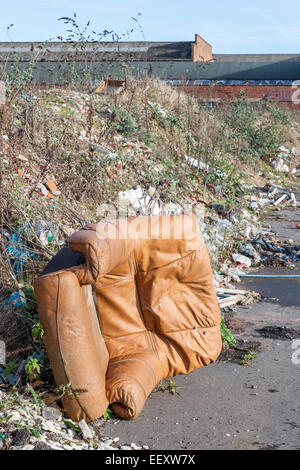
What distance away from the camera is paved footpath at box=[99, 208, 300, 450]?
3631 mm

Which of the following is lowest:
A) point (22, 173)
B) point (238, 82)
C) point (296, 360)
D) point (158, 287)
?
point (296, 360)

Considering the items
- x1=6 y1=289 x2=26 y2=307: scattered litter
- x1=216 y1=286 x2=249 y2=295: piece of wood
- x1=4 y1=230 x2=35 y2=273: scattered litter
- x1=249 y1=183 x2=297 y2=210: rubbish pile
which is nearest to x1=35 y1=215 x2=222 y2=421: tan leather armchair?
x1=6 y1=289 x2=26 y2=307: scattered litter

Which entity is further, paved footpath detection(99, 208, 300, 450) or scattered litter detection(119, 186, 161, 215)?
scattered litter detection(119, 186, 161, 215)

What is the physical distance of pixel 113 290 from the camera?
4.19m

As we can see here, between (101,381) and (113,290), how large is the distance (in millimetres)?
716

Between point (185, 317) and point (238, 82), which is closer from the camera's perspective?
point (185, 317)

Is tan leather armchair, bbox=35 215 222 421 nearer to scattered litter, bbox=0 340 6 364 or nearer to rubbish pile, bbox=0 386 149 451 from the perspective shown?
rubbish pile, bbox=0 386 149 451

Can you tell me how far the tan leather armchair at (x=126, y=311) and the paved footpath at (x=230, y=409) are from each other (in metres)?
0.15

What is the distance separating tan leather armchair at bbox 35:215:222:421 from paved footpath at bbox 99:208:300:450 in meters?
0.15

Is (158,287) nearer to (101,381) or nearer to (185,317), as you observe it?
(185,317)

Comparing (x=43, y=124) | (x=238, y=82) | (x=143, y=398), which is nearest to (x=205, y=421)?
(x=143, y=398)

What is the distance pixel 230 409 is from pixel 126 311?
1068 millimetres

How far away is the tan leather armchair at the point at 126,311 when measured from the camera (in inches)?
144

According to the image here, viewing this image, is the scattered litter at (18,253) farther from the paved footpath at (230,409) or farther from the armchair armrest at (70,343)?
the paved footpath at (230,409)
